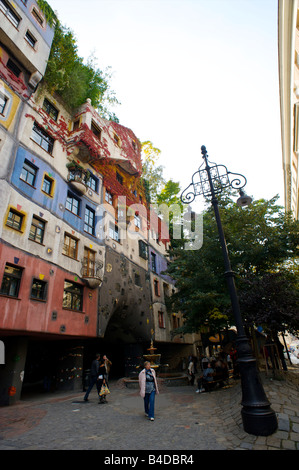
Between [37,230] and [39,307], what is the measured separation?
4071 mm

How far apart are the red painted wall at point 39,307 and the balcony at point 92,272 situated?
511 millimetres

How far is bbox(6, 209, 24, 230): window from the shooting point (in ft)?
38.1

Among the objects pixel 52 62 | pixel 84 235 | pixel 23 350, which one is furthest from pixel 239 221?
pixel 52 62

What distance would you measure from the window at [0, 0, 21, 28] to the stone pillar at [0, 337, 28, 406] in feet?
61.7

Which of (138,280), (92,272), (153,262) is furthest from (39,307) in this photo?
(153,262)

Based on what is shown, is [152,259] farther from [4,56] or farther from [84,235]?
[4,56]

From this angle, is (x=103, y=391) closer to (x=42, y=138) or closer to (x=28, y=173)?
(x=28, y=173)

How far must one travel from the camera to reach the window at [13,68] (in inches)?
582

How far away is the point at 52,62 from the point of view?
17109mm

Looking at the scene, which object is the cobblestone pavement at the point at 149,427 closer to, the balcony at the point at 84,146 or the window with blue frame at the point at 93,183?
the window with blue frame at the point at 93,183

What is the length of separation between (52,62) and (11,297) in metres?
16.5

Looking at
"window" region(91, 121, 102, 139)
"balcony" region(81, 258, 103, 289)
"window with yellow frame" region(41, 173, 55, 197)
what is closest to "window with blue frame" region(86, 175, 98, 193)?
"window with yellow frame" region(41, 173, 55, 197)

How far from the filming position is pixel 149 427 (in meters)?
5.96

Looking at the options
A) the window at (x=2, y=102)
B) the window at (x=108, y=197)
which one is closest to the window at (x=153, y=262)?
the window at (x=108, y=197)
